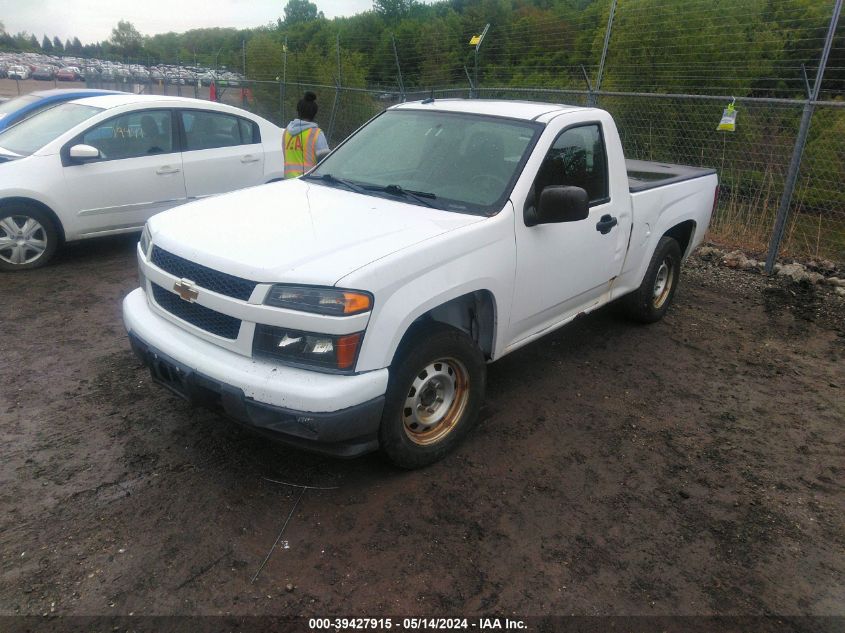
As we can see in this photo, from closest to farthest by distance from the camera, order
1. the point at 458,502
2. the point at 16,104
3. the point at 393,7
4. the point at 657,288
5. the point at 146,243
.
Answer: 1. the point at 458,502
2. the point at 146,243
3. the point at 657,288
4. the point at 16,104
5. the point at 393,7

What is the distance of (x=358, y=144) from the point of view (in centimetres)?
460

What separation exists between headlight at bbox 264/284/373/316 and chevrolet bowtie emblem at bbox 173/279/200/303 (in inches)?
18.6

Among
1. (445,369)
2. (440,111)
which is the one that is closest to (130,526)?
(445,369)

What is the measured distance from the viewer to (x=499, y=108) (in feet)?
14.2

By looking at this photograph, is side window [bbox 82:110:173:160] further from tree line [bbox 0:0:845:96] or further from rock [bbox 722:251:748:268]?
rock [bbox 722:251:748:268]

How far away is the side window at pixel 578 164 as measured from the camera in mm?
3986

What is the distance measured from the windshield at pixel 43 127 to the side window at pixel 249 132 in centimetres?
157

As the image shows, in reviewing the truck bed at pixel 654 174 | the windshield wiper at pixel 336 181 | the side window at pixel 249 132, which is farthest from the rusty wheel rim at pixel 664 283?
the side window at pixel 249 132

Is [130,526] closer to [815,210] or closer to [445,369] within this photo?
[445,369]

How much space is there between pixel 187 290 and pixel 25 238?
404cm

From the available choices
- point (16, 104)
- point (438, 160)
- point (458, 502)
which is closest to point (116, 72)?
point (16, 104)

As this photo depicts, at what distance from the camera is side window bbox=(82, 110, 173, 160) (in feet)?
21.4

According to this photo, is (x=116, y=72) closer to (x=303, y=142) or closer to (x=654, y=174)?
(x=303, y=142)

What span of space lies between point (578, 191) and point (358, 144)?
5.74 feet
